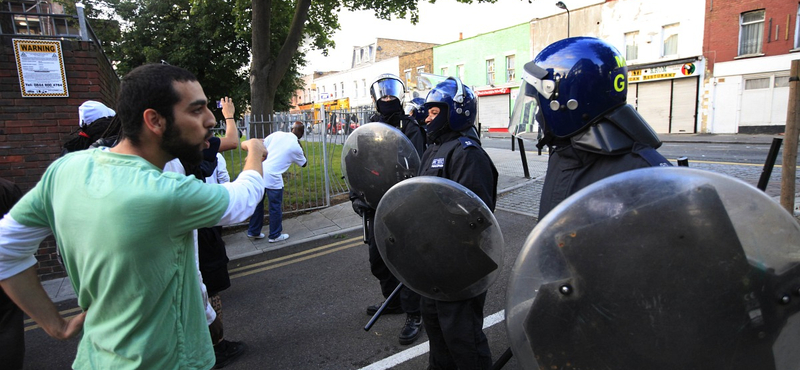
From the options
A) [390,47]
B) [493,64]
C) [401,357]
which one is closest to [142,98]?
[401,357]

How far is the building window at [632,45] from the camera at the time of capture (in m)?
23.6

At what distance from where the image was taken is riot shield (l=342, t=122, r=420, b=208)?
312cm

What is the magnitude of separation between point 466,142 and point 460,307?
99cm

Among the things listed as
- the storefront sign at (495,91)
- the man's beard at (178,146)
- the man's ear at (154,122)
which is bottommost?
the man's beard at (178,146)

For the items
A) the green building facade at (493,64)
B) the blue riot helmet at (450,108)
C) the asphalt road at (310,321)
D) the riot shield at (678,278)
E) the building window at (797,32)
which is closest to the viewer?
the riot shield at (678,278)

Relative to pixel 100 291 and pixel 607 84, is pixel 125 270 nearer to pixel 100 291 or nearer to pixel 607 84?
pixel 100 291

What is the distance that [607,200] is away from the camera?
41.2 inches

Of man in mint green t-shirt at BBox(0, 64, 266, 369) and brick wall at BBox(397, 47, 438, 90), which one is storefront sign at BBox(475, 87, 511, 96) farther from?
man in mint green t-shirt at BBox(0, 64, 266, 369)

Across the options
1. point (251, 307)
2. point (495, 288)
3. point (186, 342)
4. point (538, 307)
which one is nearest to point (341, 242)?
point (251, 307)

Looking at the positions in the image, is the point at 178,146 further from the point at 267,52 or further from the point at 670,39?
the point at 670,39

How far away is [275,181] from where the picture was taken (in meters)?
6.55

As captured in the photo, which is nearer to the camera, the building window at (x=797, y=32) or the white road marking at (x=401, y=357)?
the white road marking at (x=401, y=357)

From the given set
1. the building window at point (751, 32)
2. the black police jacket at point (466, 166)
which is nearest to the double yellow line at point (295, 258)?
the black police jacket at point (466, 166)

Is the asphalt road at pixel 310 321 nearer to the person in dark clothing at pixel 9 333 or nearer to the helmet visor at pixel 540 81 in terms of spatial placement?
the person in dark clothing at pixel 9 333
